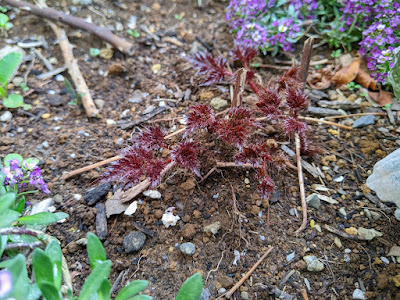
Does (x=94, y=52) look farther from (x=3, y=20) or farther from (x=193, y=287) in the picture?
(x=193, y=287)

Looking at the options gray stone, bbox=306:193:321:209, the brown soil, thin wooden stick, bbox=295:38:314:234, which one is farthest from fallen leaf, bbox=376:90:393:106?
gray stone, bbox=306:193:321:209

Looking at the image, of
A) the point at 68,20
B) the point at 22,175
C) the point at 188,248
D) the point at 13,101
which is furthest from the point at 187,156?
the point at 68,20

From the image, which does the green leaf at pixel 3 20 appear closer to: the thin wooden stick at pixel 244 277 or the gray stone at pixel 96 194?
the gray stone at pixel 96 194

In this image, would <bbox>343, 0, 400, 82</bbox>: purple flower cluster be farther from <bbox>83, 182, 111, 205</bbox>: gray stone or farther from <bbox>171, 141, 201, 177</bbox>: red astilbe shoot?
<bbox>83, 182, 111, 205</bbox>: gray stone

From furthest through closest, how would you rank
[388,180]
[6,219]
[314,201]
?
1. [314,201]
2. [388,180]
3. [6,219]

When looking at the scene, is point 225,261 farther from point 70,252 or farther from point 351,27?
point 351,27
